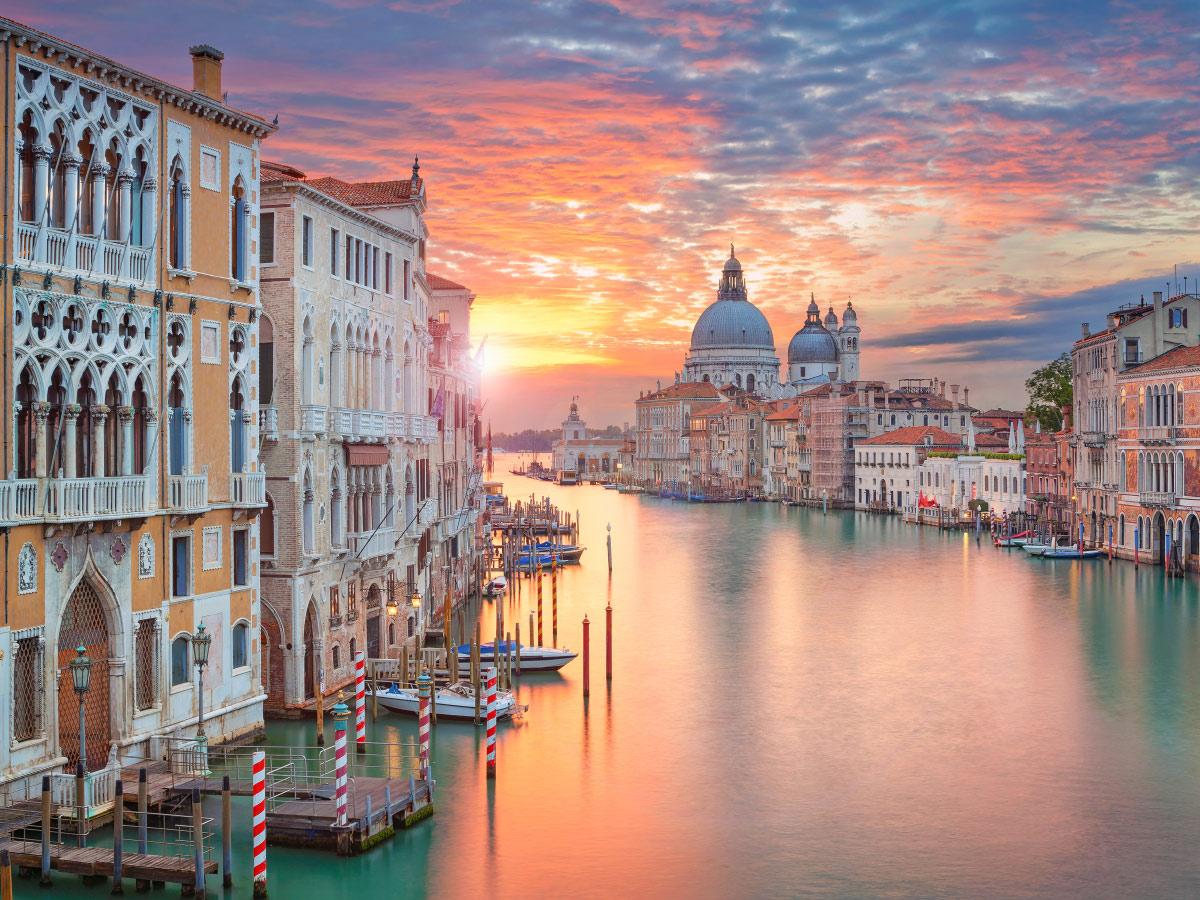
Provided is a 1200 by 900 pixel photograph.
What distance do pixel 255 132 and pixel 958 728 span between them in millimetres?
12463

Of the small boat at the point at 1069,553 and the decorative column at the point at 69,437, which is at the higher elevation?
the decorative column at the point at 69,437

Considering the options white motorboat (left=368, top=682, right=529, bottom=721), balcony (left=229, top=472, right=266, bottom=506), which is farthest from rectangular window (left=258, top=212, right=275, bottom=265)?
white motorboat (left=368, top=682, right=529, bottom=721)

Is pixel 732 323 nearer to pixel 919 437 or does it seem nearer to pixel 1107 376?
pixel 919 437

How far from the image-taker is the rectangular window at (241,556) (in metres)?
14.7

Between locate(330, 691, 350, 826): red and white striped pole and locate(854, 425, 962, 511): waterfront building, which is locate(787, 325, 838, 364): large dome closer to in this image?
locate(854, 425, 962, 511): waterfront building

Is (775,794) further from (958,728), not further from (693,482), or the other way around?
(693,482)

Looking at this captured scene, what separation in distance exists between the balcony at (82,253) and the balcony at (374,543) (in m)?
6.25

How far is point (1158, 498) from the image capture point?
3644 cm

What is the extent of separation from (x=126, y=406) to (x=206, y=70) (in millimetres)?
4313

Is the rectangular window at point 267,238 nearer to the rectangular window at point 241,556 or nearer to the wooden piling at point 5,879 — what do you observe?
the rectangular window at point 241,556

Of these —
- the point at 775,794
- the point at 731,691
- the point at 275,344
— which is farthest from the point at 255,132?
the point at 731,691

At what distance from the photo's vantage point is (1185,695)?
2038 centimetres

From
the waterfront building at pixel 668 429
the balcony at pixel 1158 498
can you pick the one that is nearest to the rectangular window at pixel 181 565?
the balcony at pixel 1158 498

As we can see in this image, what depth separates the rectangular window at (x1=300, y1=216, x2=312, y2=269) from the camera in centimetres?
1661
